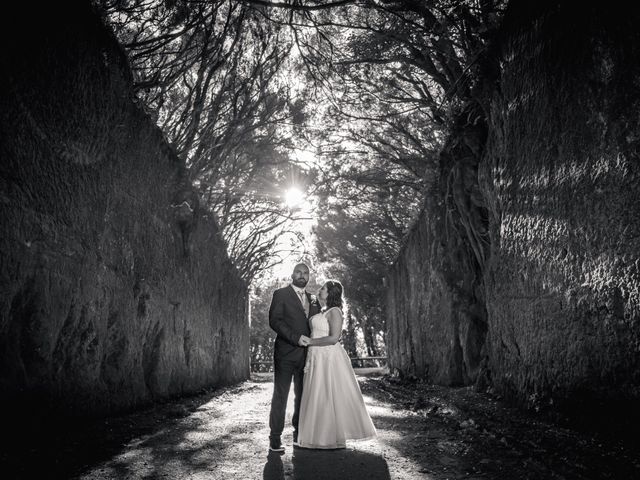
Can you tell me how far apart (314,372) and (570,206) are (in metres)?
2.89

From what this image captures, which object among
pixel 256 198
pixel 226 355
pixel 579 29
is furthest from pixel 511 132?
pixel 226 355

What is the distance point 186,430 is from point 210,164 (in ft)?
23.9

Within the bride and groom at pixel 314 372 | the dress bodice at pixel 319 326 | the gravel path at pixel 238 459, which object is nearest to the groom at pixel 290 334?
the bride and groom at pixel 314 372

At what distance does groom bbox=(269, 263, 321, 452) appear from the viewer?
14.9 feet

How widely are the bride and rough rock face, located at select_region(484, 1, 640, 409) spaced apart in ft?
6.63

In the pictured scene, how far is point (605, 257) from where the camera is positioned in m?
3.88

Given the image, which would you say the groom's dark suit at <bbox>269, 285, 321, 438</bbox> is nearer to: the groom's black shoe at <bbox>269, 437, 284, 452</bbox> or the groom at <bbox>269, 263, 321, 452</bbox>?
the groom at <bbox>269, 263, 321, 452</bbox>

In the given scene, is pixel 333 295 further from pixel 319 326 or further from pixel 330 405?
pixel 330 405

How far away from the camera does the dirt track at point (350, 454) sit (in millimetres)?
3260

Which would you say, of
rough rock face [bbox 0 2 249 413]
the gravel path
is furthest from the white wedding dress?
rough rock face [bbox 0 2 249 413]

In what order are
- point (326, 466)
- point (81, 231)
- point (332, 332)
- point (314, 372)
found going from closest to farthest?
point (326, 466) → point (314, 372) → point (332, 332) → point (81, 231)

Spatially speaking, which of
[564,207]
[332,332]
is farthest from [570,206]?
[332,332]

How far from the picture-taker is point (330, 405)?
4348mm

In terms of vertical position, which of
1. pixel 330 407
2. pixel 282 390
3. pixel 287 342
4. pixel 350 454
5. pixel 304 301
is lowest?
pixel 350 454
